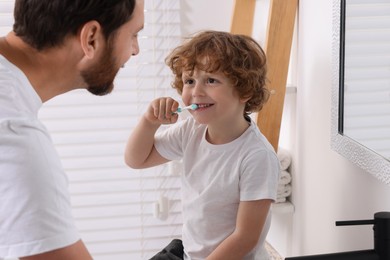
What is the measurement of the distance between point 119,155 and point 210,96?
88 centimetres

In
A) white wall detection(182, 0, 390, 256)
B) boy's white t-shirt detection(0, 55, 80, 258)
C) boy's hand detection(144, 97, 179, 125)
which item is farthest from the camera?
boy's hand detection(144, 97, 179, 125)

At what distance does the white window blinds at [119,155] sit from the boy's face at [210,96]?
747mm

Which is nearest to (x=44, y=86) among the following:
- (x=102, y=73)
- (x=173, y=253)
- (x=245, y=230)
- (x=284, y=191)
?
(x=102, y=73)

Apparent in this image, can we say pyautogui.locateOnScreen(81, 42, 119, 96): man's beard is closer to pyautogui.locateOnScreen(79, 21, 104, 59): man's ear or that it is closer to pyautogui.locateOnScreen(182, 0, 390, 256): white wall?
pyautogui.locateOnScreen(79, 21, 104, 59): man's ear

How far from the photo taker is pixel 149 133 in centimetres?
150

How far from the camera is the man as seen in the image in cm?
86

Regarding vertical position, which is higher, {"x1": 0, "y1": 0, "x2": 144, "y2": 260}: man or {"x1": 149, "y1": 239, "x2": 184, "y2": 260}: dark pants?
{"x1": 0, "y1": 0, "x2": 144, "y2": 260}: man

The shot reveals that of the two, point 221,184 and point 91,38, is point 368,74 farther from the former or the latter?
point 91,38

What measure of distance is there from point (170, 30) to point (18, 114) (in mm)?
1250

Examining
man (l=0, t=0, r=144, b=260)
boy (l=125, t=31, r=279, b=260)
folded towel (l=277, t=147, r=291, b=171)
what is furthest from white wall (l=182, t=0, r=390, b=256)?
man (l=0, t=0, r=144, b=260)

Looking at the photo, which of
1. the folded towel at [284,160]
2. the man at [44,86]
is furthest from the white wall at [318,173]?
the man at [44,86]

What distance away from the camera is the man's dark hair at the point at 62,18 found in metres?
0.99

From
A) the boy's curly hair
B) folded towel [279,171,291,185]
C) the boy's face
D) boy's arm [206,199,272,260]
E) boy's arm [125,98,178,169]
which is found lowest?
boy's arm [206,199,272,260]

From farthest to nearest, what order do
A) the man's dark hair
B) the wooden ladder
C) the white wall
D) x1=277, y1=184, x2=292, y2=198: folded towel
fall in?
x1=277, y1=184, x2=292, y2=198: folded towel → the wooden ladder → the white wall → the man's dark hair
